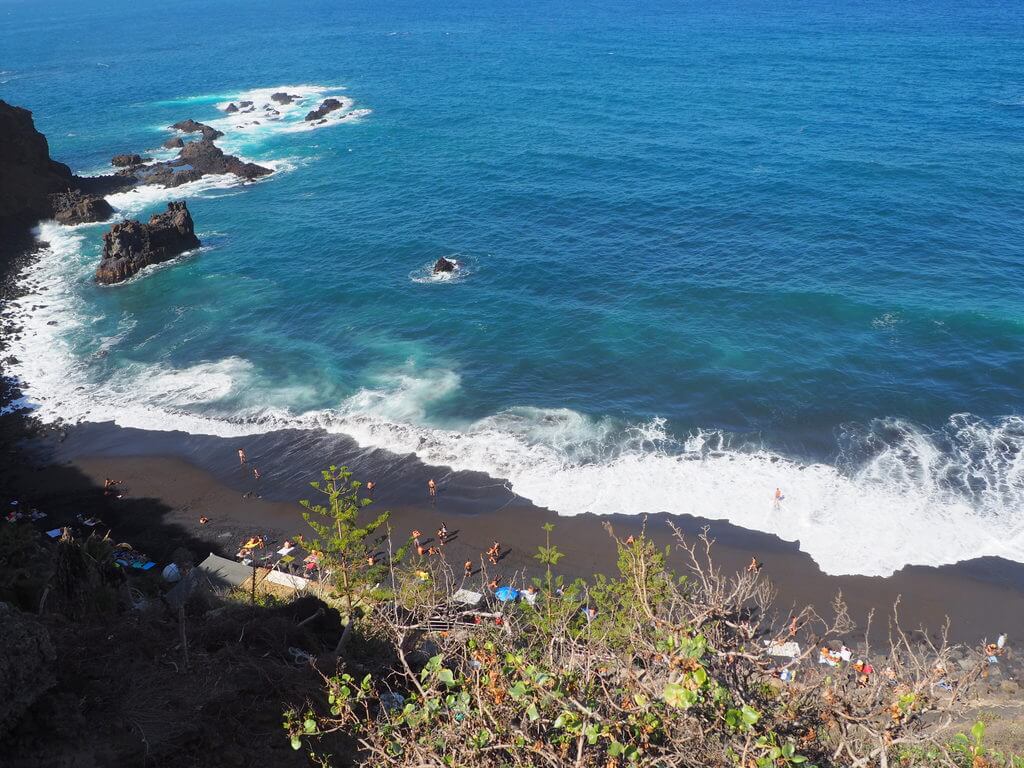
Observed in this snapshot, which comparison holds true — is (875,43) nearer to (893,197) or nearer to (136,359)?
(893,197)

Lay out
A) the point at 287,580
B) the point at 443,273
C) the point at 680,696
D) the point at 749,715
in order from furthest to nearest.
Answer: the point at 443,273 → the point at 287,580 → the point at 749,715 → the point at 680,696

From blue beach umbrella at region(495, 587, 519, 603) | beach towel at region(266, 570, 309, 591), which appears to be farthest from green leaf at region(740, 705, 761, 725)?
beach towel at region(266, 570, 309, 591)

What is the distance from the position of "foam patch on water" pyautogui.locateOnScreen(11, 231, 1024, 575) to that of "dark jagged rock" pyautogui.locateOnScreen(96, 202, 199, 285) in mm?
11813

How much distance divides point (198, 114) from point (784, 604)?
97652 mm

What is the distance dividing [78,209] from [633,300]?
50.5 metres

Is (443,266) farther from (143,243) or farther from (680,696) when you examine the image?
(680,696)

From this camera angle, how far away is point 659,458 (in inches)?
1275

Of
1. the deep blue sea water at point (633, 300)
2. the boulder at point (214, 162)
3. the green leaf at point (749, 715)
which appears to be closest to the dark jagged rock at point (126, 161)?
the deep blue sea water at point (633, 300)

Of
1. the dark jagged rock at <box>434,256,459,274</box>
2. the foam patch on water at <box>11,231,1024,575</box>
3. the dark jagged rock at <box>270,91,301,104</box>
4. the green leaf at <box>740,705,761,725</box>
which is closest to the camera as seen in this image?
the green leaf at <box>740,705,761,725</box>

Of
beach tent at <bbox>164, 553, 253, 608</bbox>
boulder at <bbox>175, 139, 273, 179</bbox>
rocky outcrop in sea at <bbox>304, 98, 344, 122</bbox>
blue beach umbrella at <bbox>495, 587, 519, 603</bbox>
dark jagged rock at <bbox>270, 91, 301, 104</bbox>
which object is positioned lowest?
blue beach umbrella at <bbox>495, 587, 519, 603</bbox>

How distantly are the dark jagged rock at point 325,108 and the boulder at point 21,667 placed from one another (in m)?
86.3

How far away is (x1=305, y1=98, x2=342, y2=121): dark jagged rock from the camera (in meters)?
86.9

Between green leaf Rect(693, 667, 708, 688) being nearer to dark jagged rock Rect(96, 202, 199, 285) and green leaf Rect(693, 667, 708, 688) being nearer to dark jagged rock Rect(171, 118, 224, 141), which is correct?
dark jagged rock Rect(96, 202, 199, 285)

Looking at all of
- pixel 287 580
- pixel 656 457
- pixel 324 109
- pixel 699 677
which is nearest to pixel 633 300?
pixel 656 457
